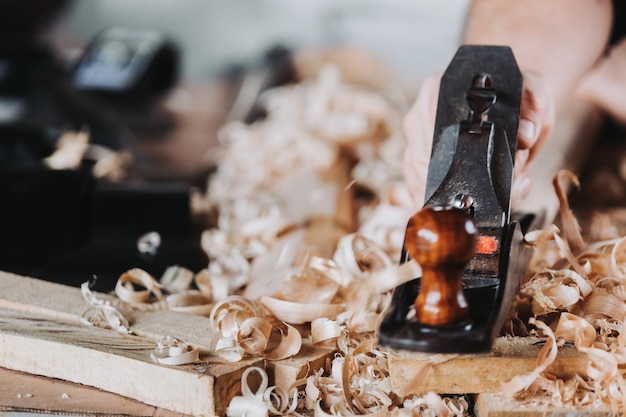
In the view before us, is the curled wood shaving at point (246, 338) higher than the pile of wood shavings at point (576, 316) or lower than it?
lower

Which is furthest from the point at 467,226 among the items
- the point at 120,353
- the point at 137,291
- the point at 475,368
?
the point at 137,291

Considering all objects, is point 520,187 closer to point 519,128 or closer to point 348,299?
point 519,128

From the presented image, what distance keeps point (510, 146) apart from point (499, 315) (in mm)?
229

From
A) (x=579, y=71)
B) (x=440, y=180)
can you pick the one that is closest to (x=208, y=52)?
(x=579, y=71)

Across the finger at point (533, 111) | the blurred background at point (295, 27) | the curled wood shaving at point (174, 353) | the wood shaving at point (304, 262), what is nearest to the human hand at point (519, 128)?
the finger at point (533, 111)

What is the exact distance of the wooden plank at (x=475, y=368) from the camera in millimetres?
730

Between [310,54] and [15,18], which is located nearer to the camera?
[310,54]

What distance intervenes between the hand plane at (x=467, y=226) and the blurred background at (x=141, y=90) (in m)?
0.55

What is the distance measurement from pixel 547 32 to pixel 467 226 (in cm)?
71

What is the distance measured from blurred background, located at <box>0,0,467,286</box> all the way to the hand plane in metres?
0.55

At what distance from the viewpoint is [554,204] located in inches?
50.5

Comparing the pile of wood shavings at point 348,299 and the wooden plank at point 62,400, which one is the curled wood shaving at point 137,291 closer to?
the pile of wood shavings at point 348,299

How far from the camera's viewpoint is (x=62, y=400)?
784 millimetres

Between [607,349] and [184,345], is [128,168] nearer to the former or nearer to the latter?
[184,345]
